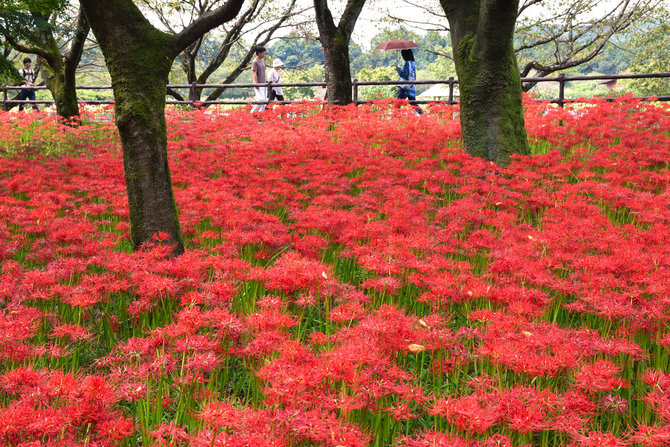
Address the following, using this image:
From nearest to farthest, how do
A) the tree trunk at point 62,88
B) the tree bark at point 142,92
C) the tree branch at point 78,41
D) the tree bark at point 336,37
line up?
the tree bark at point 142,92, the tree branch at point 78,41, the tree bark at point 336,37, the tree trunk at point 62,88

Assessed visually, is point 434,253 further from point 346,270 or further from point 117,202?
point 117,202

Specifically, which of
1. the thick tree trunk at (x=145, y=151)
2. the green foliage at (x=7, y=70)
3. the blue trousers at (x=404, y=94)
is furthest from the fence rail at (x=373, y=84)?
the thick tree trunk at (x=145, y=151)

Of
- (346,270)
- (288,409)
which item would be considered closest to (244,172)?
(346,270)

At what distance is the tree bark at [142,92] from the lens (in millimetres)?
3891

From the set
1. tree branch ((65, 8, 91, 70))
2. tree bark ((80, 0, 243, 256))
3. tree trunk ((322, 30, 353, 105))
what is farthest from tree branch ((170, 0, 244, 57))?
tree branch ((65, 8, 91, 70))

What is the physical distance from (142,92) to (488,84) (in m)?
4.83

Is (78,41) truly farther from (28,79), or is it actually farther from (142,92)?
(28,79)

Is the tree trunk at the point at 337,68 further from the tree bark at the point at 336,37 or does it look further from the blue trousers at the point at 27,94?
the blue trousers at the point at 27,94

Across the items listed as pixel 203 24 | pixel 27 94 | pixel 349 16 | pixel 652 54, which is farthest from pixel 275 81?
pixel 652 54

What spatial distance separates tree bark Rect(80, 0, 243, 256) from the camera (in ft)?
12.8

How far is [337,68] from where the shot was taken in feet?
38.1

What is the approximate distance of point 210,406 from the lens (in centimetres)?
174

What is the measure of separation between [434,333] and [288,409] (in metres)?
0.90

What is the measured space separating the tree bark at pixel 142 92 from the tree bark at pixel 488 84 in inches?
158
